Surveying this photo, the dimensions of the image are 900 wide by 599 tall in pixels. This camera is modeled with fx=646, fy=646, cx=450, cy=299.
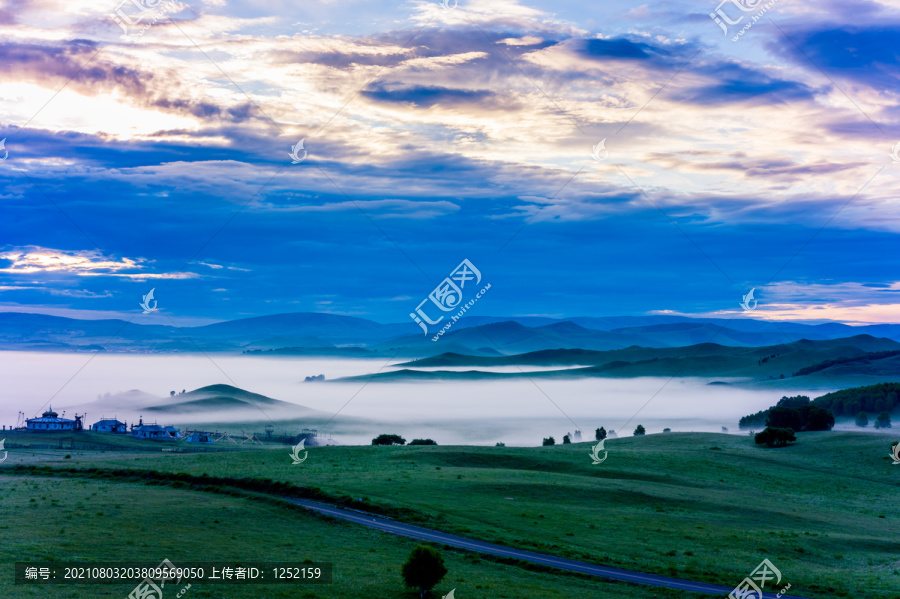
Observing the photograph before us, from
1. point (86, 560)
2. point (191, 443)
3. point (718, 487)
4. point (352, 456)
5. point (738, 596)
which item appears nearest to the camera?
point (86, 560)

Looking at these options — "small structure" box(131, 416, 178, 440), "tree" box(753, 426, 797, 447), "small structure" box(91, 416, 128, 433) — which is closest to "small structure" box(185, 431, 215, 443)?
"small structure" box(131, 416, 178, 440)

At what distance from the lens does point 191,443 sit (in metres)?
159

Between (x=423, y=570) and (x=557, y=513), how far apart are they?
27396mm

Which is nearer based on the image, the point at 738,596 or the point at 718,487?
the point at 738,596

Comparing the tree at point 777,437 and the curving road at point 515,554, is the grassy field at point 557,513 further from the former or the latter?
the tree at point 777,437

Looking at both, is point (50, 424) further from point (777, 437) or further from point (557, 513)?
point (777, 437)

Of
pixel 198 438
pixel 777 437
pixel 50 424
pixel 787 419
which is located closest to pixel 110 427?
pixel 50 424

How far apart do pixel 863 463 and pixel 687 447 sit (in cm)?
2912

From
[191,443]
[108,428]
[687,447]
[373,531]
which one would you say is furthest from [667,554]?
[108,428]

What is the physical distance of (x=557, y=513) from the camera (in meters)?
57.7

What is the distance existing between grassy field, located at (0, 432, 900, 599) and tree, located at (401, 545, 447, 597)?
4.77 ft

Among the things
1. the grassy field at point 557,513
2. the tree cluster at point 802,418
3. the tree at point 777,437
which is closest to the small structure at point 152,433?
the grassy field at point 557,513

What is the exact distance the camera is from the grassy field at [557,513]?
40094 millimetres

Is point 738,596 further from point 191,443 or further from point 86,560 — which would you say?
point 191,443
